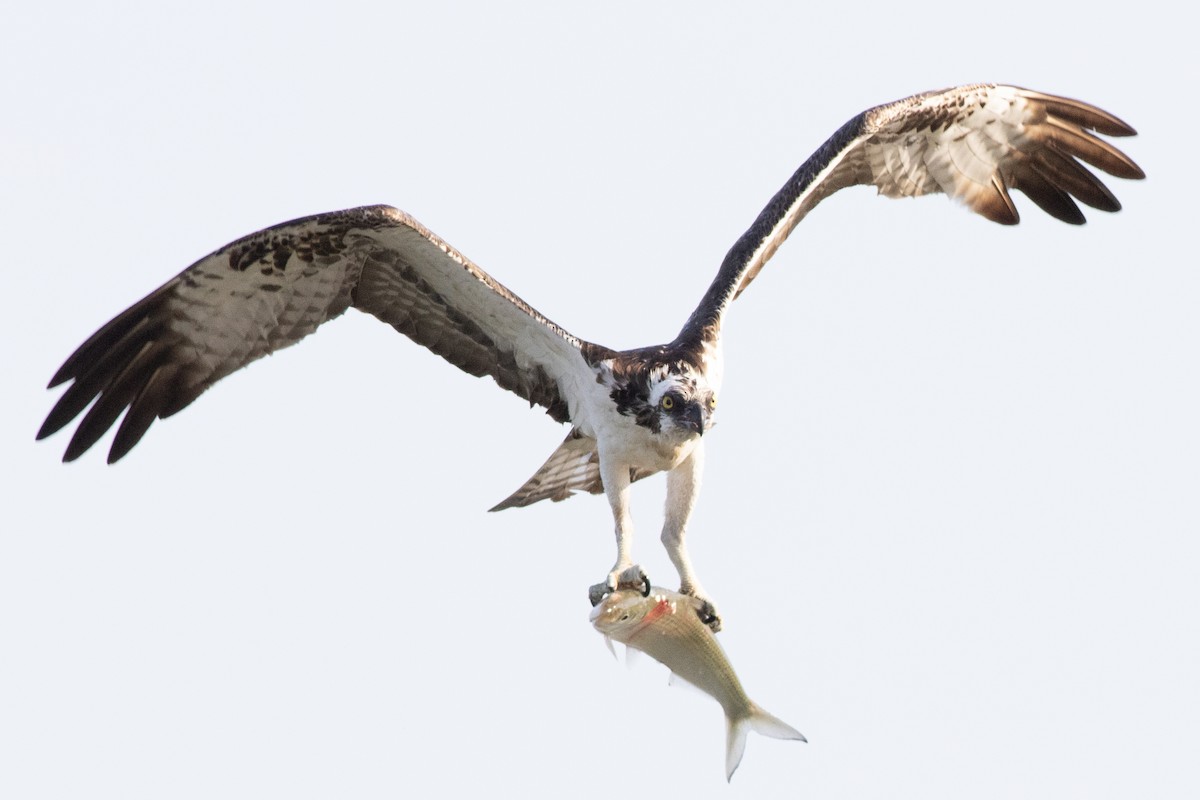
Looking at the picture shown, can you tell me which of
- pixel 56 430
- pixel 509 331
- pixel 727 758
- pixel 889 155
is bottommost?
pixel 727 758

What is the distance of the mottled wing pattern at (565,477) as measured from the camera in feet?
42.0

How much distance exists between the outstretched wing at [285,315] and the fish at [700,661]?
206 cm

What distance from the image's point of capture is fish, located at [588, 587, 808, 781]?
10508mm

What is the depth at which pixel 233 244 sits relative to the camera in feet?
38.7

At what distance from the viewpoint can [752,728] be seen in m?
10.5

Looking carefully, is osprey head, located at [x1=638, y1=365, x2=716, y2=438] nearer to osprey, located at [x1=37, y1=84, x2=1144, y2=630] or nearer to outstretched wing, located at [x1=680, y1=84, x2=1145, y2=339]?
osprey, located at [x1=37, y1=84, x2=1144, y2=630]

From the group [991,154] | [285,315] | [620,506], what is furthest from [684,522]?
[991,154]

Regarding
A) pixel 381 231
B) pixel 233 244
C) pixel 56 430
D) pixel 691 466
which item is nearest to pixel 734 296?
pixel 691 466

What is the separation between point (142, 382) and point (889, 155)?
5.52 meters

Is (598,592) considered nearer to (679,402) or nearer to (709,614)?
(709,614)

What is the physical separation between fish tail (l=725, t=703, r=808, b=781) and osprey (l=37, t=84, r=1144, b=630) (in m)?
1.16

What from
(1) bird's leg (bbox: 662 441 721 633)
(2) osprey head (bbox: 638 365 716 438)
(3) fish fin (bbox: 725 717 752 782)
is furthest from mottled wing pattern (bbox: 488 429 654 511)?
(3) fish fin (bbox: 725 717 752 782)

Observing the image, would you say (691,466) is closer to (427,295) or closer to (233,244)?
(427,295)

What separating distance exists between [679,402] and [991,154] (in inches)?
160
